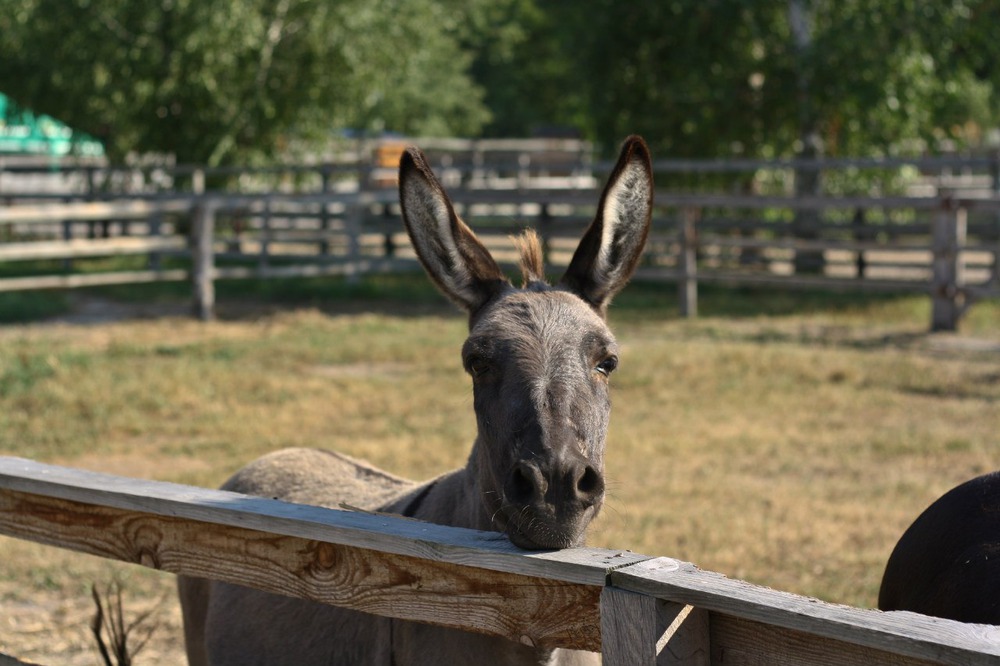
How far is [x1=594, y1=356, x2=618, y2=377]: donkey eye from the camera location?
9.58 ft

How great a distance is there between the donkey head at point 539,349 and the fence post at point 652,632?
318mm

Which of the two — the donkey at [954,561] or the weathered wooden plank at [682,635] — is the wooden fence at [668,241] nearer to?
the donkey at [954,561]

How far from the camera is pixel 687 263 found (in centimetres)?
1508

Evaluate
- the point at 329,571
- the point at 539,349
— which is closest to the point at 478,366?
the point at 539,349

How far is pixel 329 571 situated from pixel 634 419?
21.4ft

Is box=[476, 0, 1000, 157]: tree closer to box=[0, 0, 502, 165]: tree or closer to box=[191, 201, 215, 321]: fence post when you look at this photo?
box=[0, 0, 502, 165]: tree

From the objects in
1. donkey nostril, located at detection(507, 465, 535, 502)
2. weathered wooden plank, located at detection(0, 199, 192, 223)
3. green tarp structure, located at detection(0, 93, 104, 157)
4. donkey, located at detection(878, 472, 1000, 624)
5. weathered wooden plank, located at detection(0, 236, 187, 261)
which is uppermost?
green tarp structure, located at detection(0, 93, 104, 157)

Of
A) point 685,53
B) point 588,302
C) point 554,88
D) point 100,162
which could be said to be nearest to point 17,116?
point 100,162

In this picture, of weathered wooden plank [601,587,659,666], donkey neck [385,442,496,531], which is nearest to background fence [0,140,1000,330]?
donkey neck [385,442,496,531]

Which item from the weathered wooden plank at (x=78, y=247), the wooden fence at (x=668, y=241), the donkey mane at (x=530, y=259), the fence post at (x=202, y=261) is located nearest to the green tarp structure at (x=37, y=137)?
the wooden fence at (x=668, y=241)

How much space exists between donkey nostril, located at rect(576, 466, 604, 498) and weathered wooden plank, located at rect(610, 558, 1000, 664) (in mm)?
343

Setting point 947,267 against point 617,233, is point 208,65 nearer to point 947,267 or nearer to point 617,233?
point 947,267

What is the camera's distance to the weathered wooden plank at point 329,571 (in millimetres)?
2287

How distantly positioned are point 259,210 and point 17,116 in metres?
4.93
